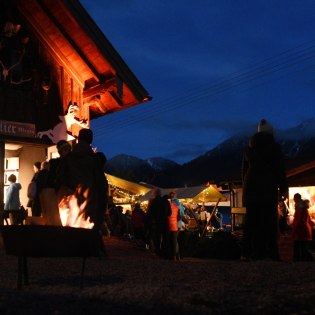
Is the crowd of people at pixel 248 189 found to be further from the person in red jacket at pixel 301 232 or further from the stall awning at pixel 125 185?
the stall awning at pixel 125 185

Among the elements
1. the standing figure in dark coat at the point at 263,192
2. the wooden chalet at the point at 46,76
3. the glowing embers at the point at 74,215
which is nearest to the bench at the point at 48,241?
the glowing embers at the point at 74,215

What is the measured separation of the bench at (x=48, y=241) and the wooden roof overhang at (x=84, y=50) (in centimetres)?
1033

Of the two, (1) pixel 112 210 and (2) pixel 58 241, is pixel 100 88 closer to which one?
(1) pixel 112 210

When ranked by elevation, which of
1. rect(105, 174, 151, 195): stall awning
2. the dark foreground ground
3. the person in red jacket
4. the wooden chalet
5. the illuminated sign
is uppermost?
the wooden chalet

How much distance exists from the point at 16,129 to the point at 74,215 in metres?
8.82

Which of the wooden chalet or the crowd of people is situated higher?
the wooden chalet

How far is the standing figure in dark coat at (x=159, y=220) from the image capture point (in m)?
11.8

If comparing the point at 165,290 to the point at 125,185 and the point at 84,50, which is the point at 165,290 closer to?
the point at 84,50

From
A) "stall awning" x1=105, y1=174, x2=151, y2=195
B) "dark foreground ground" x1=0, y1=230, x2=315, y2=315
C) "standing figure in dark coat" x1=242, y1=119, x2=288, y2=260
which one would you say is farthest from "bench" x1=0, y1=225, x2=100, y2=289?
"stall awning" x1=105, y1=174, x2=151, y2=195

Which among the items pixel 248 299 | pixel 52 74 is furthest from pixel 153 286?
pixel 52 74

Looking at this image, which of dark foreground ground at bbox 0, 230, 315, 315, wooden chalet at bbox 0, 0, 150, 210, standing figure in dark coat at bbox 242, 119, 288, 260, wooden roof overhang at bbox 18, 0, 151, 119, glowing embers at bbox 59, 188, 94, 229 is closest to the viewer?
dark foreground ground at bbox 0, 230, 315, 315

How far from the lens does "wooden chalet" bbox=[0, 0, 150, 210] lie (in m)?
14.1

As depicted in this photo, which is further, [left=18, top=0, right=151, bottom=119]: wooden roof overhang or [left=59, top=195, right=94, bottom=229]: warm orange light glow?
[left=18, top=0, right=151, bottom=119]: wooden roof overhang

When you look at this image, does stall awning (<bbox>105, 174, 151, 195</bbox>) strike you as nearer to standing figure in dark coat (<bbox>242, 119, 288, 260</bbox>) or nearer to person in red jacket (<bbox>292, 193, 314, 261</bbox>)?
person in red jacket (<bbox>292, 193, 314, 261</bbox>)
